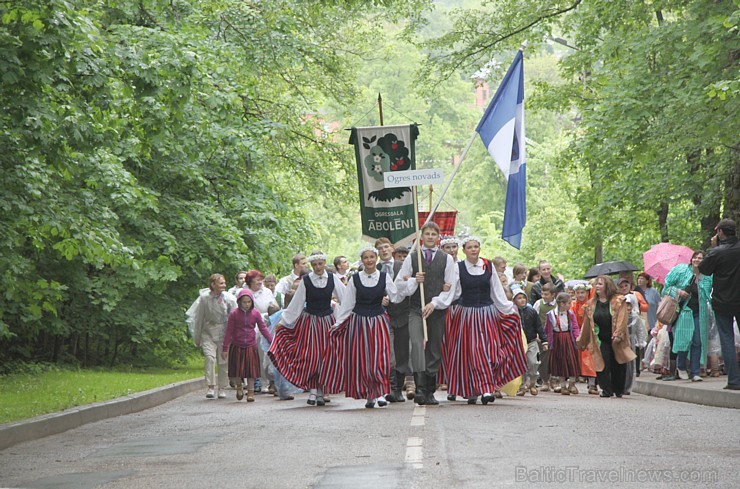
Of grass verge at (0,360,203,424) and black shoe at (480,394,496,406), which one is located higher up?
grass verge at (0,360,203,424)

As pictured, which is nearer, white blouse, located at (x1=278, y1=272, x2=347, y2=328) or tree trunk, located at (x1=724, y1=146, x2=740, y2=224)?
white blouse, located at (x1=278, y1=272, x2=347, y2=328)

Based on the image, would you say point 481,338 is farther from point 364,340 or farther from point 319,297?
point 319,297

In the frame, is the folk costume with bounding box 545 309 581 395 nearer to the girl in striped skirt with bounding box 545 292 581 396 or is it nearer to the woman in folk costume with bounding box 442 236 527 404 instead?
the girl in striped skirt with bounding box 545 292 581 396

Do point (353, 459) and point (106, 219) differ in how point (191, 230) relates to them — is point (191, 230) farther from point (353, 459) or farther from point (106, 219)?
point (353, 459)

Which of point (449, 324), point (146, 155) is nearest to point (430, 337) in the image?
point (449, 324)

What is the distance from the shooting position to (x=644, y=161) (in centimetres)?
2508

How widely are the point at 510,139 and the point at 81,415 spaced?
6912 millimetres

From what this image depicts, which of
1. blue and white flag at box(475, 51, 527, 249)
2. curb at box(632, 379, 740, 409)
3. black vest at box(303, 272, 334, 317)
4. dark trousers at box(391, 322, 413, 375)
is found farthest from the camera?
blue and white flag at box(475, 51, 527, 249)

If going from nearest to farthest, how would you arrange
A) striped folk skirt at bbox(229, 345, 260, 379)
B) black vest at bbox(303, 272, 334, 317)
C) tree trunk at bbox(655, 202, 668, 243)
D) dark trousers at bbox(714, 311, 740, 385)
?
dark trousers at bbox(714, 311, 740, 385) → black vest at bbox(303, 272, 334, 317) → striped folk skirt at bbox(229, 345, 260, 379) → tree trunk at bbox(655, 202, 668, 243)

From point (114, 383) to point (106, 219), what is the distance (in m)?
2.91

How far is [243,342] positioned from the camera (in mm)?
18875

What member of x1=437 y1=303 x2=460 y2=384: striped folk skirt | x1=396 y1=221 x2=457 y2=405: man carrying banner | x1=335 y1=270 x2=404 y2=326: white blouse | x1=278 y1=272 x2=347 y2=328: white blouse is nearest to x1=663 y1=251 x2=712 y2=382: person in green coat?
x1=437 y1=303 x2=460 y2=384: striped folk skirt

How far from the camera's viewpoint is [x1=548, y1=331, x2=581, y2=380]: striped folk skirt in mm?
19547

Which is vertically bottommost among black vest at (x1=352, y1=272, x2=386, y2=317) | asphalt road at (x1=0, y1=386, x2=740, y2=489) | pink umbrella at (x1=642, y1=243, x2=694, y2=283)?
asphalt road at (x1=0, y1=386, x2=740, y2=489)
